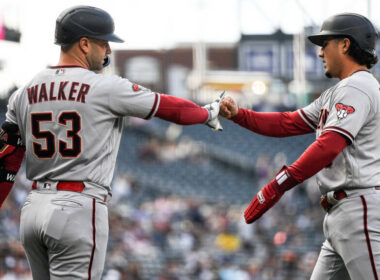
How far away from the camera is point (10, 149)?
3.53 m

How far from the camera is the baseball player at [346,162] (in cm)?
337

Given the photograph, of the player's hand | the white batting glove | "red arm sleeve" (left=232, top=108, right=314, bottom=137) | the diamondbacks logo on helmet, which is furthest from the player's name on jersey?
"red arm sleeve" (left=232, top=108, right=314, bottom=137)

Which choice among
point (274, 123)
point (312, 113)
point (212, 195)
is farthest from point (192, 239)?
point (312, 113)

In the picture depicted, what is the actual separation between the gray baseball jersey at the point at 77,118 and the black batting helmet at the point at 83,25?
17 centimetres

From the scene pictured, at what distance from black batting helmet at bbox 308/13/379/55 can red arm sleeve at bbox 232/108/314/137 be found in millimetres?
675

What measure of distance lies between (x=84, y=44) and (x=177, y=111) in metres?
0.57

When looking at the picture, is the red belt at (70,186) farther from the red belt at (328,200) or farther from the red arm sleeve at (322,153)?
the red belt at (328,200)

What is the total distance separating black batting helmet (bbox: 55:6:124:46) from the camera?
333cm

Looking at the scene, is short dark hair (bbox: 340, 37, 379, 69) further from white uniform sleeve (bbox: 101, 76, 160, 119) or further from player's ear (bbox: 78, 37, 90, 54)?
player's ear (bbox: 78, 37, 90, 54)

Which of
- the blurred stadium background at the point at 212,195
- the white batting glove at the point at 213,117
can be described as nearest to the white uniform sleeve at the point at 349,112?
the white batting glove at the point at 213,117

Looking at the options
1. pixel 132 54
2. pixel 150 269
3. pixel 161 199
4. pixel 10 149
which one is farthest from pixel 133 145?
pixel 132 54

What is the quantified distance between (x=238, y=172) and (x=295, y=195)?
136 inches

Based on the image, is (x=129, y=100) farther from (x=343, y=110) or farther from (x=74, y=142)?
(x=343, y=110)

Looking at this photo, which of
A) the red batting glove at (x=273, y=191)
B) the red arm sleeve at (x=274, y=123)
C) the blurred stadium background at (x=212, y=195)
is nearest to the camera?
the red batting glove at (x=273, y=191)
